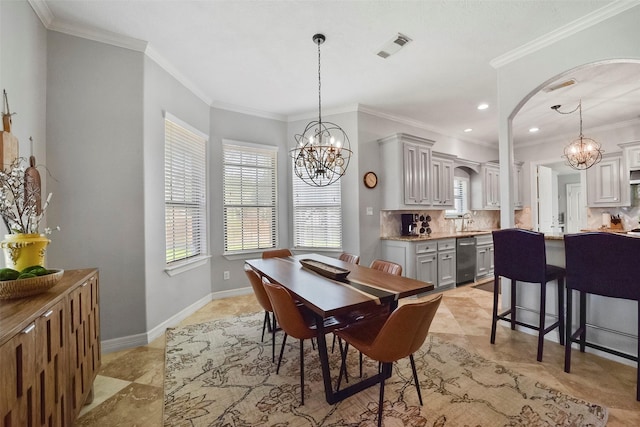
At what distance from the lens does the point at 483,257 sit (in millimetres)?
5109

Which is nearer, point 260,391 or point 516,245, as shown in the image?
point 260,391

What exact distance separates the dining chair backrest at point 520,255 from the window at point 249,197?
314 centimetres

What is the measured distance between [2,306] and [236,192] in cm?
314

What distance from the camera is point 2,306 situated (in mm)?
1202

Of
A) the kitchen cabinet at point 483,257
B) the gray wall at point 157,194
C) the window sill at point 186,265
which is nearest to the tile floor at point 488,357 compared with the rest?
the gray wall at point 157,194

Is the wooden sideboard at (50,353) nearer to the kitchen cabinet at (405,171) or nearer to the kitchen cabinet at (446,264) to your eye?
the kitchen cabinet at (405,171)

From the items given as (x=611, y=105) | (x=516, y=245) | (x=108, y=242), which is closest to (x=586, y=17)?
(x=516, y=245)

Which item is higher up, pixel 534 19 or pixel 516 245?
pixel 534 19

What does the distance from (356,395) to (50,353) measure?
1.78 meters

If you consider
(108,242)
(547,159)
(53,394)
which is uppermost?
(547,159)

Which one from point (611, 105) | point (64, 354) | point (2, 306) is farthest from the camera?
point (611, 105)

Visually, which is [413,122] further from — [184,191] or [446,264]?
[184,191]

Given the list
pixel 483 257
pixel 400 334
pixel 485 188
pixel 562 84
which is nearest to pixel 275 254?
pixel 400 334

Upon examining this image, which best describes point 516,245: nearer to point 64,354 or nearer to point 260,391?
point 260,391
